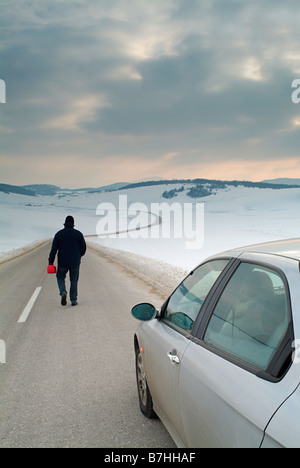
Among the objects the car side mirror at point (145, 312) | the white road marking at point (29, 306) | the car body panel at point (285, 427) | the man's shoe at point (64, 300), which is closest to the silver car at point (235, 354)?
the car body panel at point (285, 427)

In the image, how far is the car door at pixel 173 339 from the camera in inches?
107

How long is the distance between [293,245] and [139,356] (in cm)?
224

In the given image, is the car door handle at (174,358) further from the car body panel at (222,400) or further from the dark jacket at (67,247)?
the dark jacket at (67,247)

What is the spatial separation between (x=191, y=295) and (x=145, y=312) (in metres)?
0.55

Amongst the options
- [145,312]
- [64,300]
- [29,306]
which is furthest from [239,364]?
[29,306]

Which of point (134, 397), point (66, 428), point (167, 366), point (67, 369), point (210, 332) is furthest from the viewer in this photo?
point (67, 369)

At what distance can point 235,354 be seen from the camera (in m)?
2.14

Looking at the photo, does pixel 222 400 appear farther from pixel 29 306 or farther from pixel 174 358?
pixel 29 306

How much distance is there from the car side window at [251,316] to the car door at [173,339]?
251 millimetres

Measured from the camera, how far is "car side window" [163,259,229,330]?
2779mm

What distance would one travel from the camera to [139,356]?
4023 mm

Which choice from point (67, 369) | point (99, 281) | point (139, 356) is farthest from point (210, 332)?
point (99, 281)

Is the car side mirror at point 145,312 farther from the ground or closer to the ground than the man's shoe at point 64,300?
farther from the ground

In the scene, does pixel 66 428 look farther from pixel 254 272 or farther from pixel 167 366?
pixel 254 272
